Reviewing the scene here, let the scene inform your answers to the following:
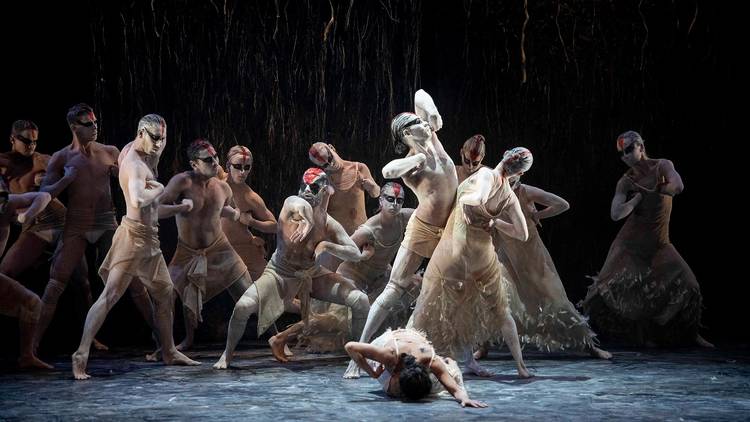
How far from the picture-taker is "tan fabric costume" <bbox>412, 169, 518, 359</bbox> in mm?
6016

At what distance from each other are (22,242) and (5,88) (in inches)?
63.0

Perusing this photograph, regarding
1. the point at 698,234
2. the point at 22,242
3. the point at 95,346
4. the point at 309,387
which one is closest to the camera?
the point at 309,387

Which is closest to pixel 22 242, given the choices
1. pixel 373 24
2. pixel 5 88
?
pixel 5 88

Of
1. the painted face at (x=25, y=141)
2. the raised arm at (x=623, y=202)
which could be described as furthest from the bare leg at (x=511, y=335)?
the painted face at (x=25, y=141)

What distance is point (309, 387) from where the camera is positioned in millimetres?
5824

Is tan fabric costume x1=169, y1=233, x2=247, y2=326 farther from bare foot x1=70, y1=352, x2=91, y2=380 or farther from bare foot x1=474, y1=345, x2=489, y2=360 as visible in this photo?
bare foot x1=474, y1=345, x2=489, y2=360

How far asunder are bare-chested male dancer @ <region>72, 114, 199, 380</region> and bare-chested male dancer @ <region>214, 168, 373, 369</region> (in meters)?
0.58

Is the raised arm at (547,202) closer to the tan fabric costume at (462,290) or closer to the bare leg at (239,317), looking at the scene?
the tan fabric costume at (462,290)

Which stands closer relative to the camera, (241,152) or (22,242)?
(22,242)

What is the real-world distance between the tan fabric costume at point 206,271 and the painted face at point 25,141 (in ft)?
4.63

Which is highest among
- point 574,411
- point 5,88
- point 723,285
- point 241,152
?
point 5,88

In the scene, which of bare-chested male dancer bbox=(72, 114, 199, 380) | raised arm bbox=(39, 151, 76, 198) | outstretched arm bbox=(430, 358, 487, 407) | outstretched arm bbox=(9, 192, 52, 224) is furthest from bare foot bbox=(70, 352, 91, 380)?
outstretched arm bbox=(430, 358, 487, 407)

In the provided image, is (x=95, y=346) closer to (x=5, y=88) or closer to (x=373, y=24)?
(x=5, y=88)

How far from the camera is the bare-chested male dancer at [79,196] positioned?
7020 millimetres
